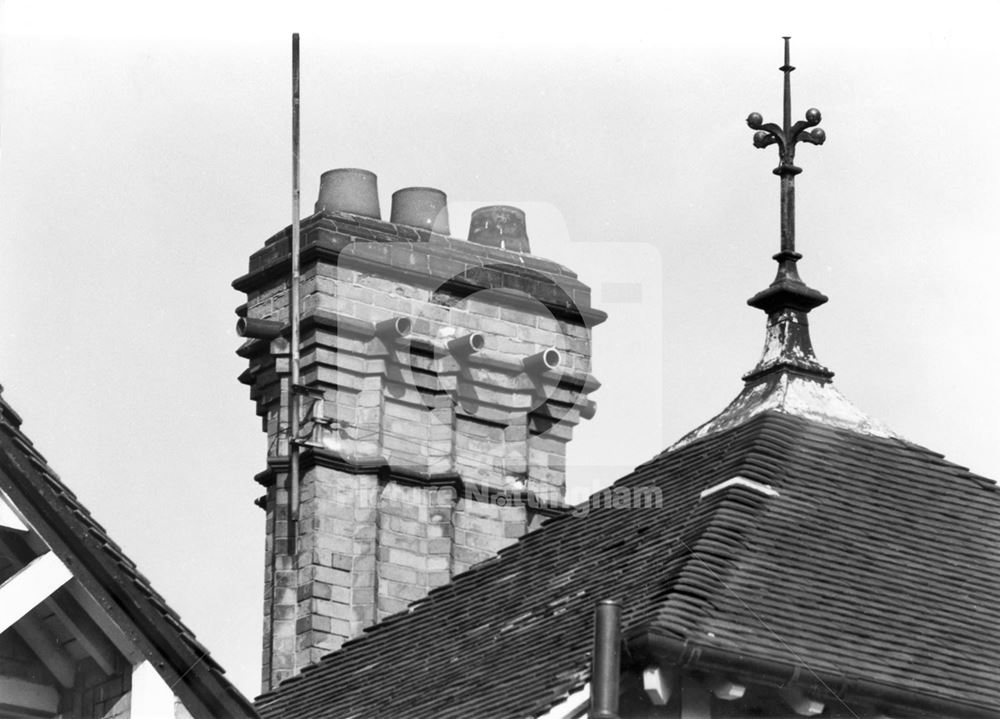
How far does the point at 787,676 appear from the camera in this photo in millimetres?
16609

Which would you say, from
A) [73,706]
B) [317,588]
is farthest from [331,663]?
[73,706]

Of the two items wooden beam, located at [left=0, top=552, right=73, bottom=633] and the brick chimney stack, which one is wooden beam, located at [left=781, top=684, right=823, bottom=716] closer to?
wooden beam, located at [left=0, top=552, right=73, bottom=633]

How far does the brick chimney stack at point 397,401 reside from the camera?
27266mm

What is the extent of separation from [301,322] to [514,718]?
11.5m

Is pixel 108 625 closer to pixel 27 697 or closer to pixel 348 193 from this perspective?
pixel 27 697

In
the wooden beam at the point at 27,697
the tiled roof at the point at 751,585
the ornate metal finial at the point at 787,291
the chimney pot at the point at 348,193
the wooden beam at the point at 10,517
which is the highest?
the chimney pot at the point at 348,193

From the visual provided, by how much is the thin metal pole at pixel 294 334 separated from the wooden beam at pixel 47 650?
1116cm

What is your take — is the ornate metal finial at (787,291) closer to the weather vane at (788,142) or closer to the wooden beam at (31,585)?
the weather vane at (788,142)

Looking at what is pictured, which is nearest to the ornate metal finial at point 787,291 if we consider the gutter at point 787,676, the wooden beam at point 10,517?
the gutter at point 787,676

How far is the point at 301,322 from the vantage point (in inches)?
1096

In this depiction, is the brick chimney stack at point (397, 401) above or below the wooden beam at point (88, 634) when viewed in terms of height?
above

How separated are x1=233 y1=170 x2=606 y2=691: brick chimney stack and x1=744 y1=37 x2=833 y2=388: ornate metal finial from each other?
24.5ft

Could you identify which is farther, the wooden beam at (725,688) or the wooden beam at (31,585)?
the wooden beam at (725,688)

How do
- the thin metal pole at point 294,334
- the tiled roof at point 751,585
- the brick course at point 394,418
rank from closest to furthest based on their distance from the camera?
the tiled roof at point 751,585
the thin metal pole at point 294,334
the brick course at point 394,418
